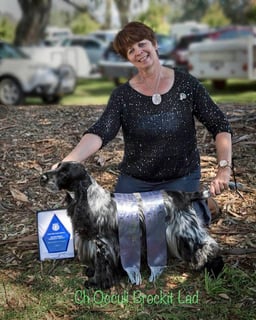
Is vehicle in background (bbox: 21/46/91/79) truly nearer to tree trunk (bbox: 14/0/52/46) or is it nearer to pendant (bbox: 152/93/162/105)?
tree trunk (bbox: 14/0/52/46)

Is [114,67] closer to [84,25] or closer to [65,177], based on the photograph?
[65,177]

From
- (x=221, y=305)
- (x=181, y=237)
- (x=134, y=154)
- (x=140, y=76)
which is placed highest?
(x=140, y=76)

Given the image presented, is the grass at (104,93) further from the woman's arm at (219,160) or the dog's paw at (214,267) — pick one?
the dog's paw at (214,267)

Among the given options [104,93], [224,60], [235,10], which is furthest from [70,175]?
[235,10]

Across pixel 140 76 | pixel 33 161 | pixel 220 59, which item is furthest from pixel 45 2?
pixel 140 76

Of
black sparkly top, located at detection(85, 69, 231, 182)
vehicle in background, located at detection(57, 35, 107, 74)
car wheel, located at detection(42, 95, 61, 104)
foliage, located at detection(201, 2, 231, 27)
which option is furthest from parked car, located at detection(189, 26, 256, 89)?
foliage, located at detection(201, 2, 231, 27)

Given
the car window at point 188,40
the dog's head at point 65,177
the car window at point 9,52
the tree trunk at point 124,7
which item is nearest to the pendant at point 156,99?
the dog's head at point 65,177

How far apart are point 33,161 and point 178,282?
2207 millimetres

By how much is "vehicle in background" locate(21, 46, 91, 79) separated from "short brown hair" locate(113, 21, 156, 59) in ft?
34.4

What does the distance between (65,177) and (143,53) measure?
1.01 metres

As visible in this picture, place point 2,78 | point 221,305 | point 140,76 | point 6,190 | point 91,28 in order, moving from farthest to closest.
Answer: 1. point 91,28
2. point 2,78
3. point 6,190
4. point 140,76
5. point 221,305

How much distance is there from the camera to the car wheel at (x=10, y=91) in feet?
44.0

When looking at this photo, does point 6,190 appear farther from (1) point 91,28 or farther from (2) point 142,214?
(1) point 91,28

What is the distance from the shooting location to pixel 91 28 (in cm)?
4181
